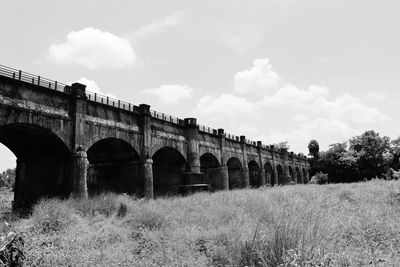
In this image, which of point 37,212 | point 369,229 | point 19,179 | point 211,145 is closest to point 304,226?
point 369,229

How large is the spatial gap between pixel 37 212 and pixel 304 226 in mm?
8686

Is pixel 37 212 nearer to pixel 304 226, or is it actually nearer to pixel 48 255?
pixel 48 255

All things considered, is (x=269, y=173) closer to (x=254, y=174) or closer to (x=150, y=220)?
(x=254, y=174)

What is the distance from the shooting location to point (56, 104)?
14156 mm

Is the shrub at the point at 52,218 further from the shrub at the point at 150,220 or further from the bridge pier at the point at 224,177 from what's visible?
the bridge pier at the point at 224,177

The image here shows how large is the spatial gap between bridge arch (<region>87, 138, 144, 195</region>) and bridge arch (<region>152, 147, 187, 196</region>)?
13.2 ft

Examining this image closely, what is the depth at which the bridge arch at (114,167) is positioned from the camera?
1878 cm

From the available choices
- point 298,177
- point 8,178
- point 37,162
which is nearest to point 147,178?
point 37,162

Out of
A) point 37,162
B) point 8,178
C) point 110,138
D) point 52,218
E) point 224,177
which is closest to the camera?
point 52,218

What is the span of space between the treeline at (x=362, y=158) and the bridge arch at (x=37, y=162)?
1721 inches

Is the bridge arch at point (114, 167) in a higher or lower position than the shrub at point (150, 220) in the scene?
higher

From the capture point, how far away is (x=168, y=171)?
24125mm

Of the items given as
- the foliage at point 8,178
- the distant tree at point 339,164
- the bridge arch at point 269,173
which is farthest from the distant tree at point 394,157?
the foliage at point 8,178

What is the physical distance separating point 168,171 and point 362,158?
119ft
